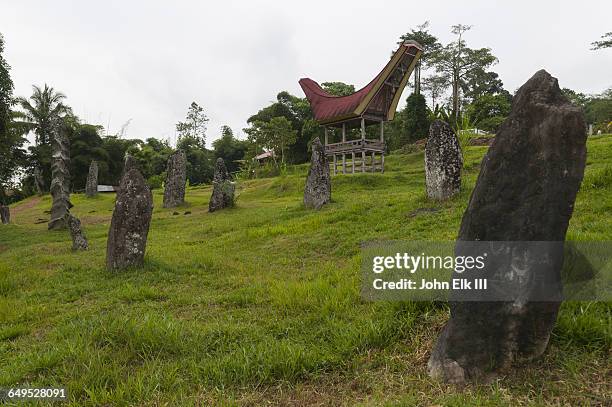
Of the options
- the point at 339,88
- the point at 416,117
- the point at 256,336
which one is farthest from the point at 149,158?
the point at 256,336

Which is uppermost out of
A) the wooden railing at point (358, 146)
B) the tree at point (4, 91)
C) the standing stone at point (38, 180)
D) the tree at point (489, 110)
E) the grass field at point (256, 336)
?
the tree at point (489, 110)

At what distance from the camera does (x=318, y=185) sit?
51.8ft

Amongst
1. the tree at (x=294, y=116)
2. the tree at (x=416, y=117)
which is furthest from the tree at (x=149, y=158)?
the tree at (x=416, y=117)

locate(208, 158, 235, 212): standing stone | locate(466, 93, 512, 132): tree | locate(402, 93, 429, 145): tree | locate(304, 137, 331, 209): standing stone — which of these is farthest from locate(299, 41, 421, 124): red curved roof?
locate(466, 93, 512, 132): tree

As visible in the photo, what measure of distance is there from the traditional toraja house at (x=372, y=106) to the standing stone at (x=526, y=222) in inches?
898

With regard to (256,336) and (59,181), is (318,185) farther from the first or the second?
(256,336)

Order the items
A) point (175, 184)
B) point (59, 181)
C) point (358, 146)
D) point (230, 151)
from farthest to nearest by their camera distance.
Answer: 1. point (230, 151)
2. point (358, 146)
3. point (175, 184)
4. point (59, 181)

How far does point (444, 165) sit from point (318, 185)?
17.6ft

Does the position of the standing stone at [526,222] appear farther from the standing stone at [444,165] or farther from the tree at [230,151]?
the tree at [230,151]

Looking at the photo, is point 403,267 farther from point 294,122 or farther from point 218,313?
point 294,122

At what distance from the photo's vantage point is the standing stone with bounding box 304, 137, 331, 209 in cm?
1562

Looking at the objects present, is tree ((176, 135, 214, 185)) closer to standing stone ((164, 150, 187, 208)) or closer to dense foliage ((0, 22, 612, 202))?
dense foliage ((0, 22, 612, 202))

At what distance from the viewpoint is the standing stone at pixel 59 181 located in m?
17.2

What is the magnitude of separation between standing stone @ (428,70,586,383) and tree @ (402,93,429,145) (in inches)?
1470
